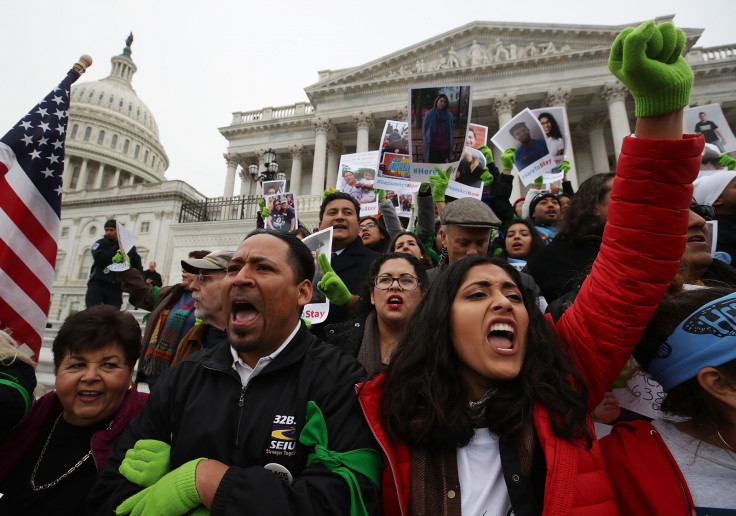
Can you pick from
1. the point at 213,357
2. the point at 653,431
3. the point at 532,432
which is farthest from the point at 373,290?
the point at 653,431

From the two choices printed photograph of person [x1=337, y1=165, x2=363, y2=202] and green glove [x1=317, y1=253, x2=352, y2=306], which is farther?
printed photograph of person [x1=337, y1=165, x2=363, y2=202]

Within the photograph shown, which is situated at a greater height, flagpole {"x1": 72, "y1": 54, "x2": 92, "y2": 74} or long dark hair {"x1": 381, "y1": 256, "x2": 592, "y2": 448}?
flagpole {"x1": 72, "y1": 54, "x2": 92, "y2": 74}

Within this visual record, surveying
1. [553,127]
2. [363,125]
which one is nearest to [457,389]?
[553,127]

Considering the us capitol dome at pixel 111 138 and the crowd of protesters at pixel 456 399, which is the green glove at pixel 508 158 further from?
the us capitol dome at pixel 111 138

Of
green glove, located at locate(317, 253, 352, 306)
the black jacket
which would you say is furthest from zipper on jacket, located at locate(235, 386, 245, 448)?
green glove, located at locate(317, 253, 352, 306)

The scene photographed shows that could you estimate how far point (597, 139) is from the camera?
2973cm

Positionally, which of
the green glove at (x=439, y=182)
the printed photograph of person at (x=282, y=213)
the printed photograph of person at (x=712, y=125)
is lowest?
the green glove at (x=439, y=182)

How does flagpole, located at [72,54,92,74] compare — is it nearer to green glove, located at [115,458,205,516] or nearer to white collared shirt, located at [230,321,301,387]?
white collared shirt, located at [230,321,301,387]

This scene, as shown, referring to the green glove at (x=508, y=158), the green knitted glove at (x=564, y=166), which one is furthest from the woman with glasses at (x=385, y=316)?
the green knitted glove at (x=564, y=166)

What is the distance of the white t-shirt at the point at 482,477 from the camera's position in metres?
1.62

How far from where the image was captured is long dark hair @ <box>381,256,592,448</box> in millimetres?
1712

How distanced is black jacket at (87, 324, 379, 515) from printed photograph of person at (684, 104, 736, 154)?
24.4 feet

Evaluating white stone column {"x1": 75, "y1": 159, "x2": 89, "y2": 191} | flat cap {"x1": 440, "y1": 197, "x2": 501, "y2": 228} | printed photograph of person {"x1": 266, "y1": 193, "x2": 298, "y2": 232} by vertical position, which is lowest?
flat cap {"x1": 440, "y1": 197, "x2": 501, "y2": 228}

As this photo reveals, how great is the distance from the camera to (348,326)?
3248 millimetres
